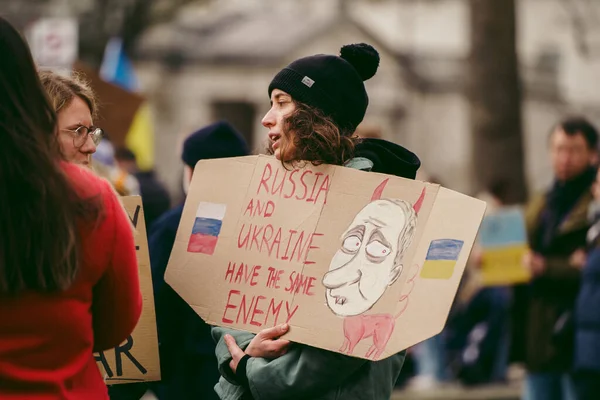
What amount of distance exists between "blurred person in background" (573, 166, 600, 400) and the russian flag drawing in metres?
3.18

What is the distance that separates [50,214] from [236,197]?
117 cm

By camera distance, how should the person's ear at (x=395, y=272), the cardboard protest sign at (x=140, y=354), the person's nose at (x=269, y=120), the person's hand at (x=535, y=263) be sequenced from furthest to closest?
the person's hand at (x=535, y=263) → the cardboard protest sign at (x=140, y=354) → the person's nose at (x=269, y=120) → the person's ear at (x=395, y=272)

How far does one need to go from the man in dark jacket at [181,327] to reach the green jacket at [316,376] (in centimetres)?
125

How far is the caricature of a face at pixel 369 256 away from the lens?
3.55 meters

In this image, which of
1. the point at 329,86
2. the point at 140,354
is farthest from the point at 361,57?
the point at 140,354

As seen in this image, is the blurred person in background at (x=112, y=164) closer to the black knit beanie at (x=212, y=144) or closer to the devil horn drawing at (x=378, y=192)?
the black knit beanie at (x=212, y=144)

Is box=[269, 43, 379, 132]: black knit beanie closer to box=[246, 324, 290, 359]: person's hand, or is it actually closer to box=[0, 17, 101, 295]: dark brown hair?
box=[246, 324, 290, 359]: person's hand

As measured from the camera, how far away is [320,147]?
3.73m

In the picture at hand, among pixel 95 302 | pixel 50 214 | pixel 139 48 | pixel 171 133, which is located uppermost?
pixel 50 214

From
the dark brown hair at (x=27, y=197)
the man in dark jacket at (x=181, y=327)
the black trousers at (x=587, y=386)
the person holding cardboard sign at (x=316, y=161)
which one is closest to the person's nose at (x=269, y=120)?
the person holding cardboard sign at (x=316, y=161)

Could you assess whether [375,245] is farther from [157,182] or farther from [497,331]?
[497,331]

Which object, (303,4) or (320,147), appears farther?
(303,4)

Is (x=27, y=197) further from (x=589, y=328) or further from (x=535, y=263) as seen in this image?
(x=535, y=263)

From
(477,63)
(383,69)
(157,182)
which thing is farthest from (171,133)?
(157,182)
